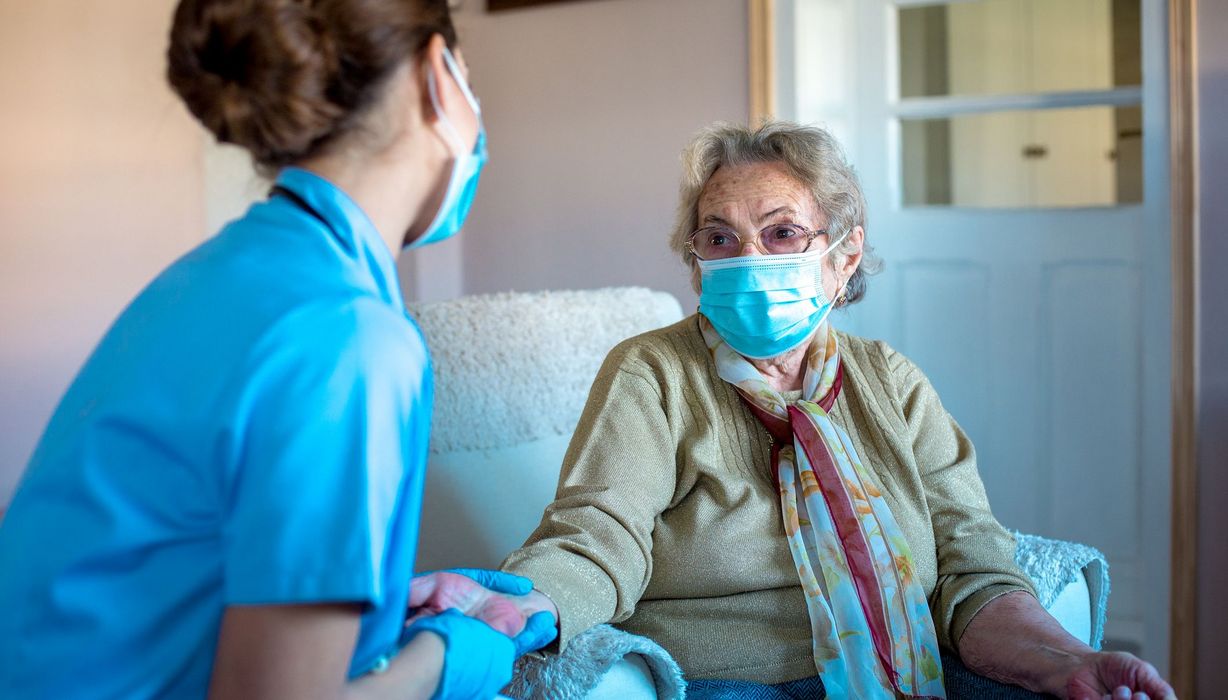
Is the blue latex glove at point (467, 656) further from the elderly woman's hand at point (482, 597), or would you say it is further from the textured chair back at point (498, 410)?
the textured chair back at point (498, 410)

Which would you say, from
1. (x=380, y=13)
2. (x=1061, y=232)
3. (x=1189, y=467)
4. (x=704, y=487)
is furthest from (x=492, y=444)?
(x=1061, y=232)

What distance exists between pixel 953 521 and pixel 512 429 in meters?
0.68

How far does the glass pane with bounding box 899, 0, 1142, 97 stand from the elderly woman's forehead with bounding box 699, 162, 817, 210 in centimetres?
189

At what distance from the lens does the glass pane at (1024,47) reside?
343 cm

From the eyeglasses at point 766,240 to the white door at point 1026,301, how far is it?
1290 mm

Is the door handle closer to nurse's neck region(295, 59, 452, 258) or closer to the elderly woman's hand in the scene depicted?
the elderly woman's hand

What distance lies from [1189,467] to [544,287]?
5.82ft

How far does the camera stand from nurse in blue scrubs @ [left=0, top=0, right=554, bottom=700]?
0.70m

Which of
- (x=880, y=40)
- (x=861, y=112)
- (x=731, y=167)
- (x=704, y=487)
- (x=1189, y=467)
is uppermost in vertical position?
(x=880, y=40)

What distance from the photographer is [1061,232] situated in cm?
293

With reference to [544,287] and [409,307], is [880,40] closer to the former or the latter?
[544,287]

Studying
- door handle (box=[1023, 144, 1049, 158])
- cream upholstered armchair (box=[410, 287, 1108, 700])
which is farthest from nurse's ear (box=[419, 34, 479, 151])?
door handle (box=[1023, 144, 1049, 158])

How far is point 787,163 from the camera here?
1648 millimetres

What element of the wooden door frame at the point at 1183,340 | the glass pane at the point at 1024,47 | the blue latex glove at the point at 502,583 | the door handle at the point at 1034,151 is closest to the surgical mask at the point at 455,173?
the blue latex glove at the point at 502,583
